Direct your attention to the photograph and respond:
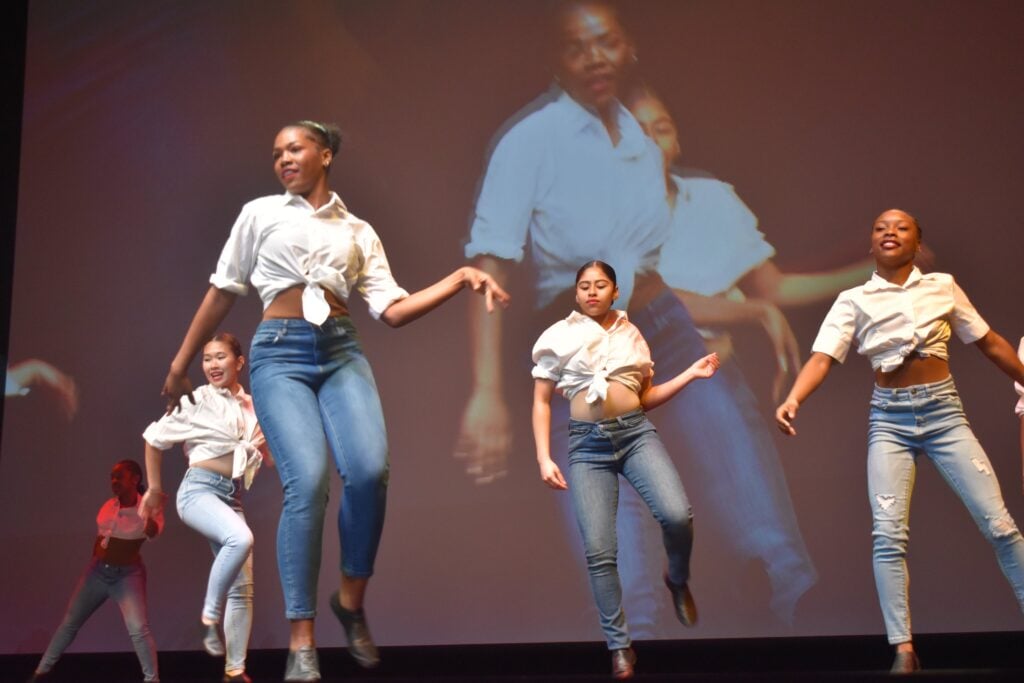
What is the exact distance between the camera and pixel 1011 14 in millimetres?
5328

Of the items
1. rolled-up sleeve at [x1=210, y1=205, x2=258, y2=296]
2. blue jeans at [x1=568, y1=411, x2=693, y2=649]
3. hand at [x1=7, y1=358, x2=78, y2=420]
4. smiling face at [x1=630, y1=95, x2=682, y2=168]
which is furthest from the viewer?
hand at [x1=7, y1=358, x2=78, y2=420]

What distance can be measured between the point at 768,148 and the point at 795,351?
3.33 ft

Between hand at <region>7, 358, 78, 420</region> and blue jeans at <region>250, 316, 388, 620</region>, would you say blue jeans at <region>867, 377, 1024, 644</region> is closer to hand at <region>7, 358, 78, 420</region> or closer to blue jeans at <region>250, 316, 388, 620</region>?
blue jeans at <region>250, 316, 388, 620</region>

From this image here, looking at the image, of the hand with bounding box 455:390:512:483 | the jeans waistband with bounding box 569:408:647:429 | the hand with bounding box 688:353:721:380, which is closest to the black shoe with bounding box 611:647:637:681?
the jeans waistband with bounding box 569:408:647:429

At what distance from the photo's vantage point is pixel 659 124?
539cm

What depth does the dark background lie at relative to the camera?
5117 millimetres

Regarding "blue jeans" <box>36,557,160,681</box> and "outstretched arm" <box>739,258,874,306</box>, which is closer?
"blue jeans" <box>36,557,160,681</box>

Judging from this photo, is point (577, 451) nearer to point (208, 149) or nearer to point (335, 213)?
point (335, 213)

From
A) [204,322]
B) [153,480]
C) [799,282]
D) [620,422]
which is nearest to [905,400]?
[620,422]

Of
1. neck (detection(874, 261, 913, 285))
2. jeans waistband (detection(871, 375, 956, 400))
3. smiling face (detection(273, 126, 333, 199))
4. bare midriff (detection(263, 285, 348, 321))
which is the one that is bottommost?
jeans waistband (detection(871, 375, 956, 400))

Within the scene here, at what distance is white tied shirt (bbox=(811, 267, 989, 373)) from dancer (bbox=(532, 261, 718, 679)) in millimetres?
505

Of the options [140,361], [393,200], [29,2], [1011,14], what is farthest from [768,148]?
[29,2]

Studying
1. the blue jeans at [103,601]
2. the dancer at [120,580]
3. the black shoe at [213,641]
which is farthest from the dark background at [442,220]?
the black shoe at [213,641]

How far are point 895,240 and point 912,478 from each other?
0.86 metres
